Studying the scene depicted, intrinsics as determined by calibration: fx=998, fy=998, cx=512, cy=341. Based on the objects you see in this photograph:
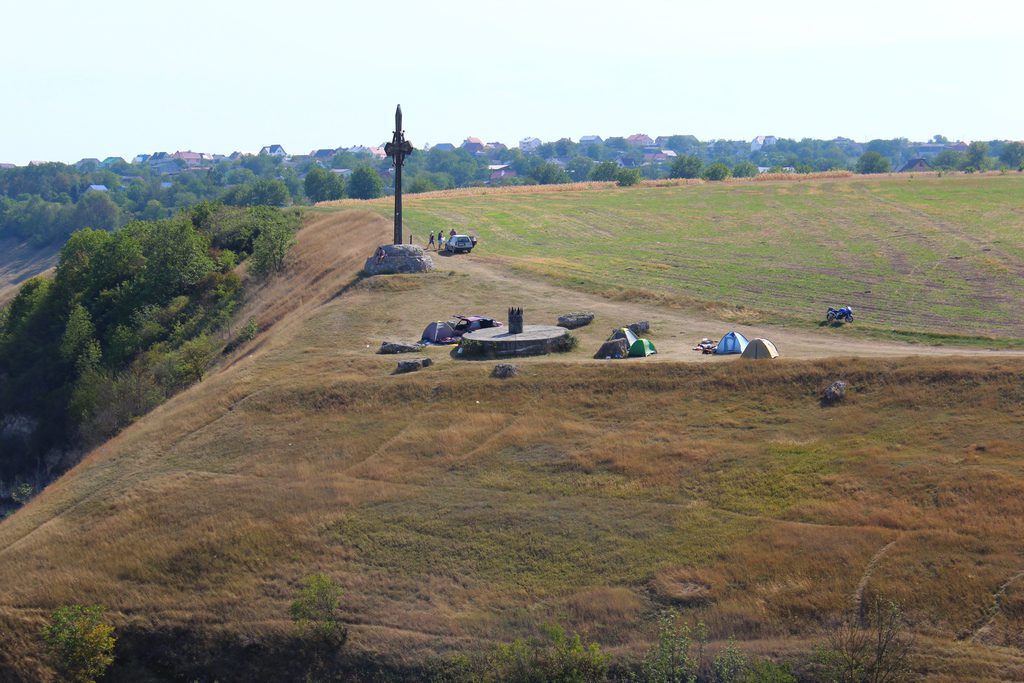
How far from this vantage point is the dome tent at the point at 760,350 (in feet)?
143

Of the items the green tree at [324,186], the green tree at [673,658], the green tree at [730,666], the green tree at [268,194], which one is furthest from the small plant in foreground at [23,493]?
the green tree at [268,194]

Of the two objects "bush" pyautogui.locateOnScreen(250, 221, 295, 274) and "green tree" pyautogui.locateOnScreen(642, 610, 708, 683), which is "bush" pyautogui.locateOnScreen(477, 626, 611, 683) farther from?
"bush" pyautogui.locateOnScreen(250, 221, 295, 274)

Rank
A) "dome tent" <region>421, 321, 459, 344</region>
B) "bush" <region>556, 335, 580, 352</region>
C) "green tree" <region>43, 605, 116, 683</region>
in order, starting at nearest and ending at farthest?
"green tree" <region>43, 605, 116, 683</region>, "bush" <region>556, 335, 580, 352</region>, "dome tent" <region>421, 321, 459, 344</region>

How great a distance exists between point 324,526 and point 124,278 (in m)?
52.8

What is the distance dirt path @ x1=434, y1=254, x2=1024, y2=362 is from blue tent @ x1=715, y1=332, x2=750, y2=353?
1.00m

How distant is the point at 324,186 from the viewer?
18862 centimetres

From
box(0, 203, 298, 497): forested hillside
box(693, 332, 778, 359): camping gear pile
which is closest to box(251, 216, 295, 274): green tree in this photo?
box(0, 203, 298, 497): forested hillside

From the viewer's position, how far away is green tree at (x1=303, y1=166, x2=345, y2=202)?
188125 millimetres

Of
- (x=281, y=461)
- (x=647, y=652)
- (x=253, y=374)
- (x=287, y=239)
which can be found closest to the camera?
(x=647, y=652)

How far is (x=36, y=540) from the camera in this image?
39.2 m

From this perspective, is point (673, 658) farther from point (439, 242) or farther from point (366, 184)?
point (366, 184)

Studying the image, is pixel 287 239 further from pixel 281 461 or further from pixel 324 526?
pixel 324 526

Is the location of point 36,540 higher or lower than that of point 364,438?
lower

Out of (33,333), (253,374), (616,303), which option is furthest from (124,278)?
(616,303)
